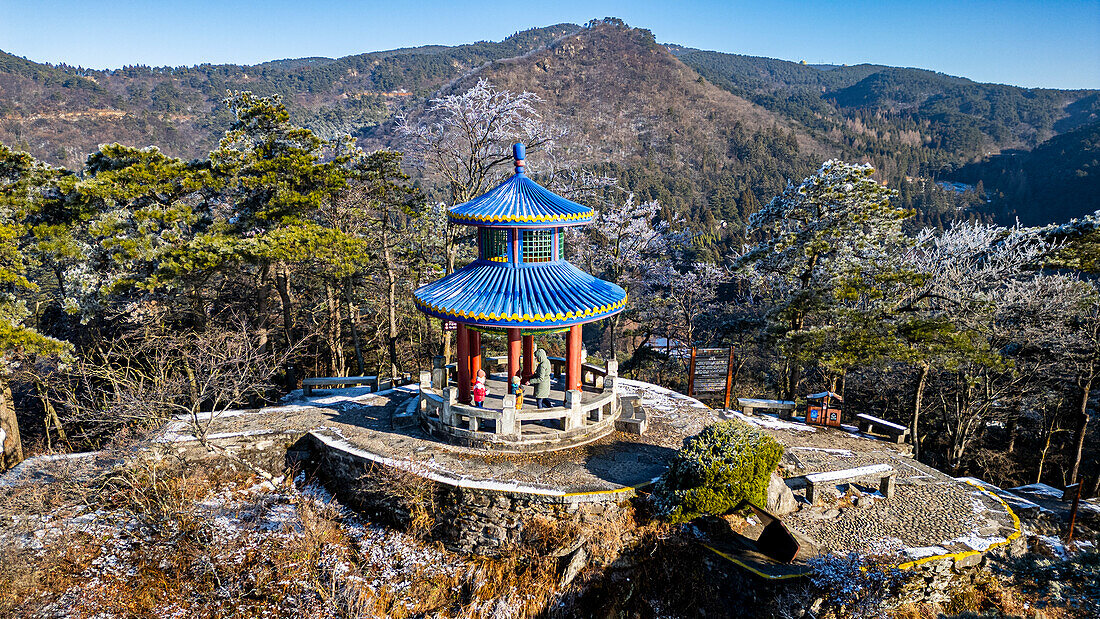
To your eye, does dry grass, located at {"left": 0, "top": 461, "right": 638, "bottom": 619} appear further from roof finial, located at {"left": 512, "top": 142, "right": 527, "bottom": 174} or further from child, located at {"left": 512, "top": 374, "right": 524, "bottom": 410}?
roof finial, located at {"left": 512, "top": 142, "right": 527, "bottom": 174}

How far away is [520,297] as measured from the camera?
13.4m

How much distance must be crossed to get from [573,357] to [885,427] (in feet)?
31.4

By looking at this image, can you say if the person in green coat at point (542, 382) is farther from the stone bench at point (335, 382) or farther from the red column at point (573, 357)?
the stone bench at point (335, 382)

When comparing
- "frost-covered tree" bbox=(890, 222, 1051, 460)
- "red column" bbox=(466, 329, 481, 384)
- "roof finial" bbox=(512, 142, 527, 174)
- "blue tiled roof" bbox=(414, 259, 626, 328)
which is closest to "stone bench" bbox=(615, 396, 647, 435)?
"blue tiled roof" bbox=(414, 259, 626, 328)

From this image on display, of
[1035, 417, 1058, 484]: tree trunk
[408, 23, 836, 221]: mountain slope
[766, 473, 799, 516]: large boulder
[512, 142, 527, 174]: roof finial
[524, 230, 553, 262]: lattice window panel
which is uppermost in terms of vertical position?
[408, 23, 836, 221]: mountain slope

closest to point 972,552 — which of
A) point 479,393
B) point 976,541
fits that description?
point 976,541

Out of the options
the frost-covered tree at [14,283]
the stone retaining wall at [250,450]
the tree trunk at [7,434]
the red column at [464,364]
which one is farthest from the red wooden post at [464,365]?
the tree trunk at [7,434]

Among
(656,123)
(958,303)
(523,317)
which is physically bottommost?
(958,303)

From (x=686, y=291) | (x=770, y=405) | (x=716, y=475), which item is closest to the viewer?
(x=716, y=475)

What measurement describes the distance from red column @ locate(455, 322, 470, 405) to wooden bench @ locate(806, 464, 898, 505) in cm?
851

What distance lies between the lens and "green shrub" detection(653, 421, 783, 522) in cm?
1164

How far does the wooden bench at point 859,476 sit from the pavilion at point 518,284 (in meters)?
5.93

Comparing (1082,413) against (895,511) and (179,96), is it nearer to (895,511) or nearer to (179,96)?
(895,511)

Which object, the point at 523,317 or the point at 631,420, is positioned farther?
the point at 631,420
